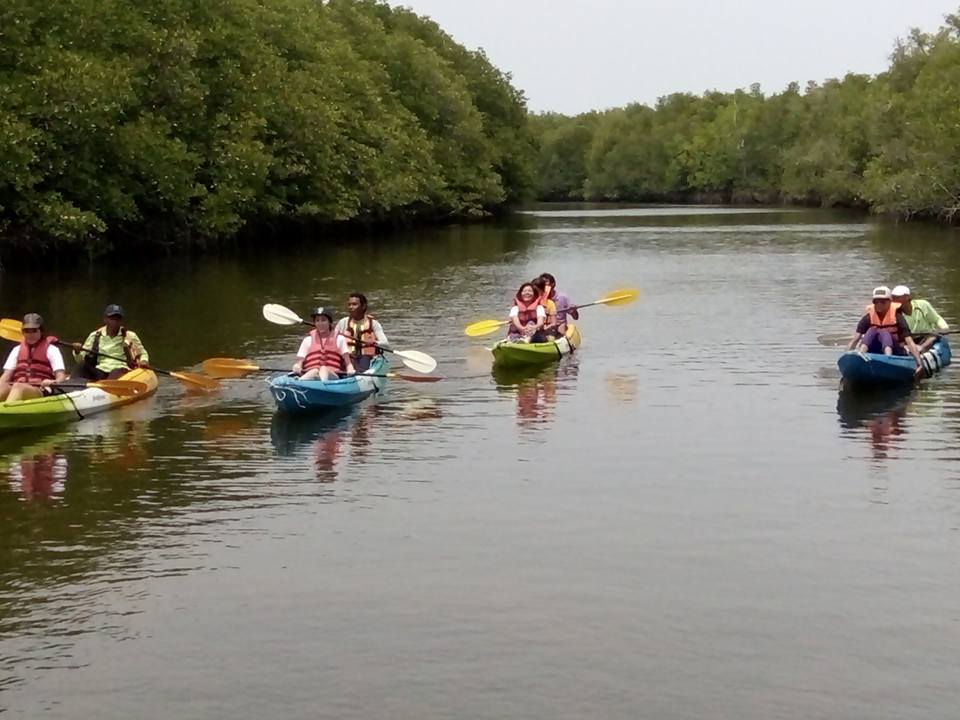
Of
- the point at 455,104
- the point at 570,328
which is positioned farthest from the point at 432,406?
the point at 455,104

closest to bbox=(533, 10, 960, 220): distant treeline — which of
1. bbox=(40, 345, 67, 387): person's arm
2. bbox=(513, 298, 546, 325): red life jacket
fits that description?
bbox=(513, 298, 546, 325): red life jacket

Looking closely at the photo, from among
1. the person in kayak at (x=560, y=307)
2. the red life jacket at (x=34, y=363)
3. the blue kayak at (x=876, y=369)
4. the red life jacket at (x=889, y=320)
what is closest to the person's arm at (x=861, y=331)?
the red life jacket at (x=889, y=320)

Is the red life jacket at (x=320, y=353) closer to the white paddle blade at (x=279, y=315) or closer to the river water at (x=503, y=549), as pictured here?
the river water at (x=503, y=549)

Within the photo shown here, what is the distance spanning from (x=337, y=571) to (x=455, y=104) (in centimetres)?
6384

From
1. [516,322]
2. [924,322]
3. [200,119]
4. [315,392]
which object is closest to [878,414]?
[924,322]

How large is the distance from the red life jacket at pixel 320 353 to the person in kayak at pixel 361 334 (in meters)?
1.39

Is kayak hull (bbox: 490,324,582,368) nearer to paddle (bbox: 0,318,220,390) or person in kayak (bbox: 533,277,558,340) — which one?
person in kayak (bbox: 533,277,558,340)

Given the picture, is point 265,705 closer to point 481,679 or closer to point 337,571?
point 481,679

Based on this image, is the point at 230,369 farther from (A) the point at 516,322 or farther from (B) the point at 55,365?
(A) the point at 516,322

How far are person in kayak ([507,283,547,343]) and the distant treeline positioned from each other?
43270 millimetres

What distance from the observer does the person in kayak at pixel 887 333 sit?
17.6 meters

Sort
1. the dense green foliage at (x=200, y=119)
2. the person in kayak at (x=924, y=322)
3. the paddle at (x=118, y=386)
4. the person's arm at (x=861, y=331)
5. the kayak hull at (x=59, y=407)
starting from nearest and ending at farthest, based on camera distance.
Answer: the kayak hull at (x=59, y=407)
the paddle at (x=118, y=386)
the person's arm at (x=861, y=331)
the person in kayak at (x=924, y=322)
the dense green foliage at (x=200, y=119)

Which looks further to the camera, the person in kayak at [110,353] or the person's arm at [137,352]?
the person's arm at [137,352]

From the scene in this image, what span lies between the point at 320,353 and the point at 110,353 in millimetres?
2869
